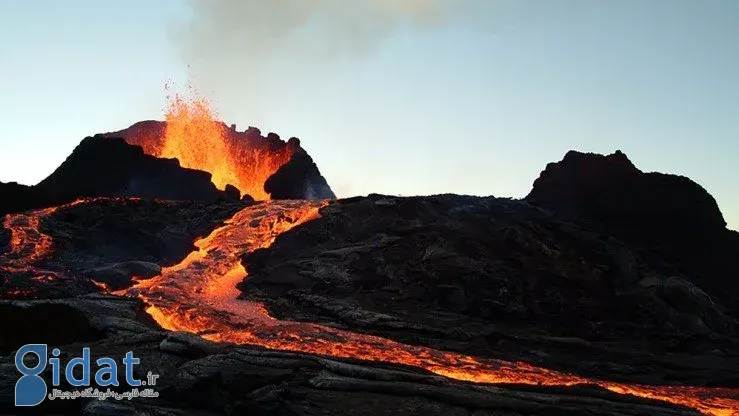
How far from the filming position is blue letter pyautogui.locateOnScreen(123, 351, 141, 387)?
49.1 feet

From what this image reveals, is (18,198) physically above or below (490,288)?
above

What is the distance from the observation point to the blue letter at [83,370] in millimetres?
14560

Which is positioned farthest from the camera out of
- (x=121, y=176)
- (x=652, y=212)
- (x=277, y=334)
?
(x=121, y=176)

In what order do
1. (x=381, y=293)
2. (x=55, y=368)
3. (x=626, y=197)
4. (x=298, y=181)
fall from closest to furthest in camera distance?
(x=55, y=368), (x=381, y=293), (x=626, y=197), (x=298, y=181)

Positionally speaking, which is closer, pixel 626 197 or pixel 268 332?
pixel 268 332

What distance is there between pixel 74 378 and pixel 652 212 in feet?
154

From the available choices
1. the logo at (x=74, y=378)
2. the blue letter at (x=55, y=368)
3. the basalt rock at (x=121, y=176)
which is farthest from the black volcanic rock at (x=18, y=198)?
the blue letter at (x=55, y=368)

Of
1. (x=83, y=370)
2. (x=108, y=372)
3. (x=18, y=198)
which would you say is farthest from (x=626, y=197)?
(x=18, y=198)

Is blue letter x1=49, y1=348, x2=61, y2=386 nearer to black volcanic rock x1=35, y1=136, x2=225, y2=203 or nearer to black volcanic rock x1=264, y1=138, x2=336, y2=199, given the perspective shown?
black volcanic rock x1=35, y1=136, x2=225, y2=203

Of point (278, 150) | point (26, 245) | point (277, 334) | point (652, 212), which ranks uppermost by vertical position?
point (278, 150)

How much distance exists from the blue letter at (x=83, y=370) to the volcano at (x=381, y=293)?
1.10 ft

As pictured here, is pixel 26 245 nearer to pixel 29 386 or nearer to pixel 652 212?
pixel 29 386

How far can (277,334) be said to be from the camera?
24531mm

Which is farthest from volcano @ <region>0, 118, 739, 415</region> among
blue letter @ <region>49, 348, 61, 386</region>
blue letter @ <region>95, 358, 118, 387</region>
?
blue letter @ <region>95, 358, 118, 387</region>
